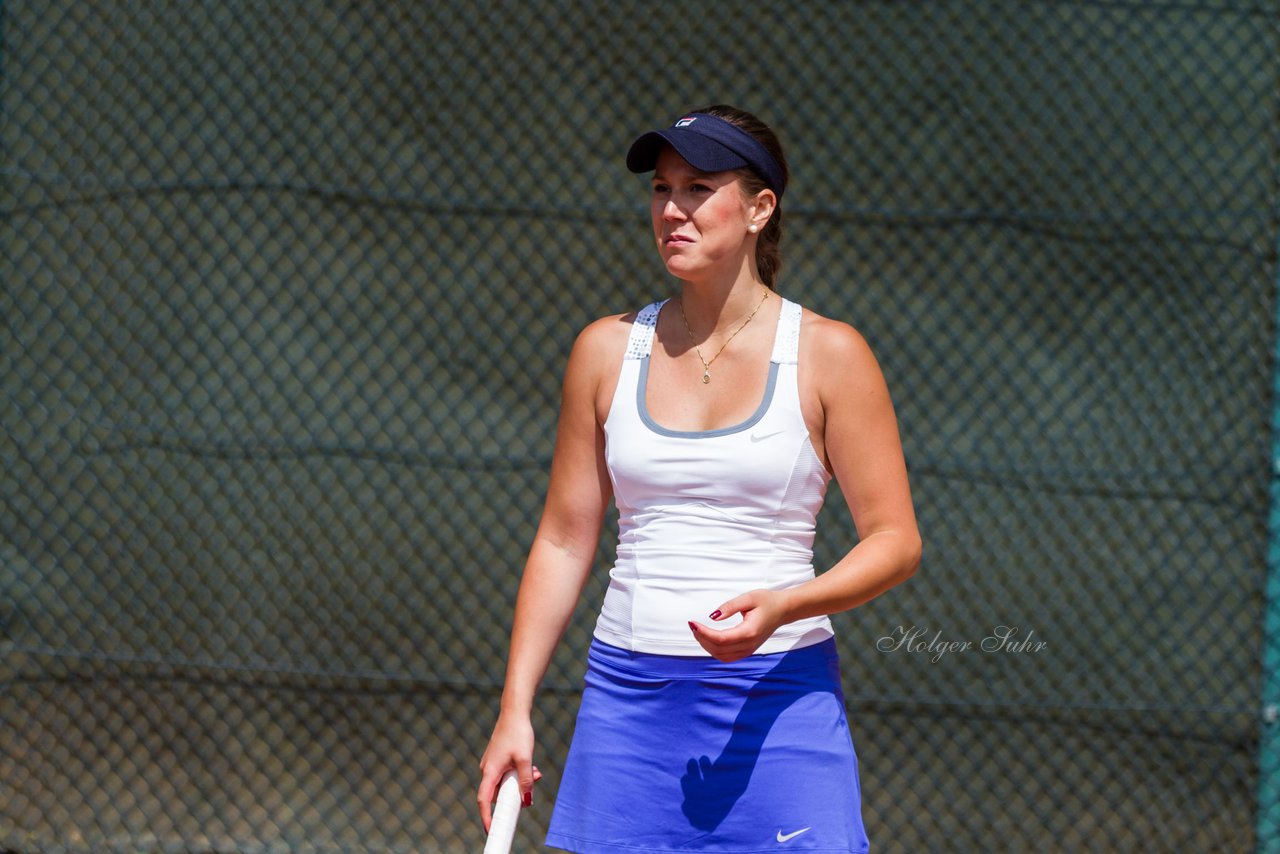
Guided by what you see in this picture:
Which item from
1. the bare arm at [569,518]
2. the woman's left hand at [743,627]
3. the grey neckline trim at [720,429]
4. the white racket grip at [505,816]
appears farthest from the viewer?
the bare arm at [569,518]

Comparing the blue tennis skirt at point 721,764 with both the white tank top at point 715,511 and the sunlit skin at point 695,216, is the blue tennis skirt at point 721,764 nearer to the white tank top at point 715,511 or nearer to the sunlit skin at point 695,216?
the white tank top at point 715,511

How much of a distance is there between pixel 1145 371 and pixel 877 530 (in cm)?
201

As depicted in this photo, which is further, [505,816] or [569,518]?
[569,518]

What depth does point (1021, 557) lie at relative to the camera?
3379mm

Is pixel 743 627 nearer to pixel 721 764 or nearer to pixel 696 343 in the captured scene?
pixel 721 764

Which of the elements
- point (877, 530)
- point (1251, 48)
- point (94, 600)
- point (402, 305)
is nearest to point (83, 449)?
point (94, 600)

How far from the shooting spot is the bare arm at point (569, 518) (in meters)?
1.75

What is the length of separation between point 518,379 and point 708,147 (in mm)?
1807

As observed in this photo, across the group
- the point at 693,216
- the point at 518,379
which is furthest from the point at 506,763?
the point at 518,379

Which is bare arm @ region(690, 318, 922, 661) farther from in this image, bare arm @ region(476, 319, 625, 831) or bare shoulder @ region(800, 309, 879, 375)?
bare arm @ region(476, 319, 625, 831)

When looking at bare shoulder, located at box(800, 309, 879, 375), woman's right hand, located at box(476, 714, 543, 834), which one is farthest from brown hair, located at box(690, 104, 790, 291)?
woman's right hand, located at box(476, 714, 543, 834)

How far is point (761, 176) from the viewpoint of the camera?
5.82 feet

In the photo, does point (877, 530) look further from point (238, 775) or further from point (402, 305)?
point (238, 775)

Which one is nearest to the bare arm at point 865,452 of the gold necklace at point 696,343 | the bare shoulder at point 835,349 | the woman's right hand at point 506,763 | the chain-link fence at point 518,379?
the bare shoulder at point 835,349
